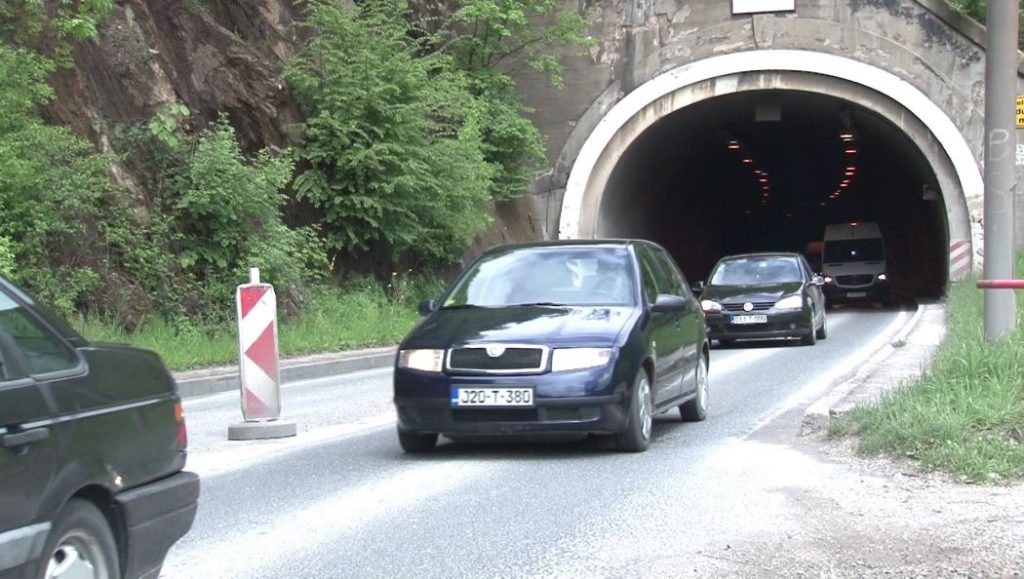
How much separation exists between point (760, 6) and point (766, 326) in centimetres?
1299

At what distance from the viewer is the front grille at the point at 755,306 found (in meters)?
20.4

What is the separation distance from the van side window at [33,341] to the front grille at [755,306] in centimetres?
1675

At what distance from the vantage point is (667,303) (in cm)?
966

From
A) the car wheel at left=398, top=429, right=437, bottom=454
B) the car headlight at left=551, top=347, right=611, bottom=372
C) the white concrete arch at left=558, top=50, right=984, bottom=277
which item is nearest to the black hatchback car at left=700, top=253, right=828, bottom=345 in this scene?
the white concrete arch at left=558, top=50, right=984, bottom=277

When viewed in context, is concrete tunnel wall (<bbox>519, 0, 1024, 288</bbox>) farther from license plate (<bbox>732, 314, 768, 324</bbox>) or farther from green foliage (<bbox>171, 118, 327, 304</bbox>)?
green foliage (<bbox>171, 118, 327, 304</bbox>)

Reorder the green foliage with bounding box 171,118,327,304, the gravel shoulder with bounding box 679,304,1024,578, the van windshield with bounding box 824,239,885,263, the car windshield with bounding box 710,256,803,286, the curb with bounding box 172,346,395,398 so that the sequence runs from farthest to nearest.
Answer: the van windshield with bounding box 824,239,885,263, the car windshield with bounding box 710,256,803,286, the green foliage with bounding box 171,118,327,304, the curb with bounding box 172,346,395,398, the gravel shoulder with bounding box 679,304,1024,578

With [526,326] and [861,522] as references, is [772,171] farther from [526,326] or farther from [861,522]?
[861,522]

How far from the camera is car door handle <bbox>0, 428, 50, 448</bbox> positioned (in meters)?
3.89

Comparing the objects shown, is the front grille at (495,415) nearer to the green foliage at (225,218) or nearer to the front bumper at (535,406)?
the front bumper at (535,406)

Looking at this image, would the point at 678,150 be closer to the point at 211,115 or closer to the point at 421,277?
the point at 421,277

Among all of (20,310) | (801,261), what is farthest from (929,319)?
(20,310)

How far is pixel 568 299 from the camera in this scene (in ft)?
31.3

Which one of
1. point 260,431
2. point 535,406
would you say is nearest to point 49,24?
point 260,431

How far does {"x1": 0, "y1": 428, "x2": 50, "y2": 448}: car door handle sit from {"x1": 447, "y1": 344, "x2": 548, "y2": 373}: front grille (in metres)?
4.66
